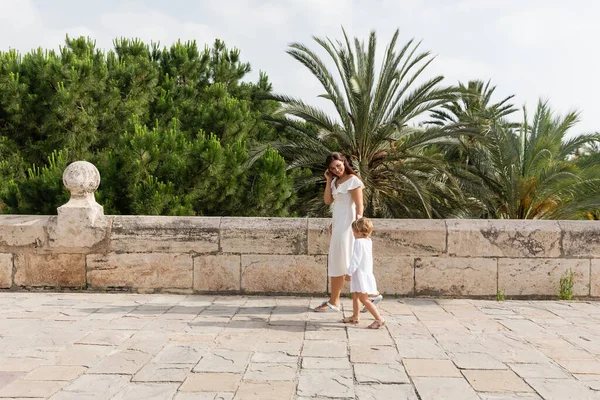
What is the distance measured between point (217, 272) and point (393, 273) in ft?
6.04

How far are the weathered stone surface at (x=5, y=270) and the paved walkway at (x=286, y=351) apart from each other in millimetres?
552

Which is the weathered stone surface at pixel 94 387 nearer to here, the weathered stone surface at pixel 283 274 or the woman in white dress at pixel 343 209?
the woman in white dress at pixel 343 209

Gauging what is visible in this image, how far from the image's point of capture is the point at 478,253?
618 centimetres

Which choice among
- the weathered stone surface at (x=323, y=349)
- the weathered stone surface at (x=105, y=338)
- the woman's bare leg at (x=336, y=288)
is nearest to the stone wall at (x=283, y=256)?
the woman's bare leg at (x=336, y=288)

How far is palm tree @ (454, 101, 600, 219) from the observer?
34.1 ft

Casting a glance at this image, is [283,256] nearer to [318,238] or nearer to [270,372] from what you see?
[318,238]

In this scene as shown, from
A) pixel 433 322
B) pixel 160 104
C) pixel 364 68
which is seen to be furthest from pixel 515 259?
pixel 160 104

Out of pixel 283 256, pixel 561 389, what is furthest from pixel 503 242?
pixel 561 389

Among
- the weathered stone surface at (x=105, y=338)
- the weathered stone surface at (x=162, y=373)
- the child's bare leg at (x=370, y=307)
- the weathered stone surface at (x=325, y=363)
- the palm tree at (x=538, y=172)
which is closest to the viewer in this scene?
the weathered stone surface at (x=162, y=373)

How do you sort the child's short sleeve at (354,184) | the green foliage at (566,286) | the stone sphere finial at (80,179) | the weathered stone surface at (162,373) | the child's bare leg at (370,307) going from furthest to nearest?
the stone sphere finial at (80,179)
the green foliage at (566,286)
the child's short sleeve at (354,184)
the child's bare leg at (370,307)
the weathered stone surface at (162,373)

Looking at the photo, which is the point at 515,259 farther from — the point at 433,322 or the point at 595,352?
the point at 595,352

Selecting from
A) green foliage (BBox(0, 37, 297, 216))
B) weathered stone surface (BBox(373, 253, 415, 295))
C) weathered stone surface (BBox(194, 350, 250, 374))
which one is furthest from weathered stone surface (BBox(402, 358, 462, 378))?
green foliage (BBox(0, 37, 297, 216))

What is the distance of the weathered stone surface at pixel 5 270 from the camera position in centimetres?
637

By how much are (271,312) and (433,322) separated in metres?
1.43
